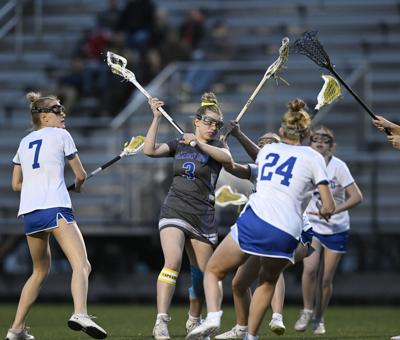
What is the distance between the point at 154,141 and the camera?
34.6ft

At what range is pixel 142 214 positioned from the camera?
18094 millimetres

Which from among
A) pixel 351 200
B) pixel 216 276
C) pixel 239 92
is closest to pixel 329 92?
pixel 351 200

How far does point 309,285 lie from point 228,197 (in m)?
1.47

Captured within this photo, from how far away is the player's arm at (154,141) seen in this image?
10.5 metres

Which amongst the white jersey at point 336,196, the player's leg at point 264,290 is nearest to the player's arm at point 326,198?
the player's leg at point 264,290

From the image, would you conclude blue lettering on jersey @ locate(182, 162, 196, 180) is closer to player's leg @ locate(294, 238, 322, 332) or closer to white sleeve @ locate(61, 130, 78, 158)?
white sleeve @ locate(61, 130, 78, 158)

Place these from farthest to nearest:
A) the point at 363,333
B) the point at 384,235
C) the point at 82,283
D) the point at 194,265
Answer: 1. the point at 384,235
2. the point at 363,333
3. the point at 194,265
4. the point at 82,283

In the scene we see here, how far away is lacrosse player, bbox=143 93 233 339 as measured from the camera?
1053 cm

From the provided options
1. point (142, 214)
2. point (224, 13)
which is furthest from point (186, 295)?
point (224, 13)

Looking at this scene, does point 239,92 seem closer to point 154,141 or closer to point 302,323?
point 302,323

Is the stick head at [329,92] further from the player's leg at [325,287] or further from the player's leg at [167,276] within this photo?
the player's leg at [325,287]

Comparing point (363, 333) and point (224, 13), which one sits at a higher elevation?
point (224, 13)

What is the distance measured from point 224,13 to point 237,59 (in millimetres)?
1928

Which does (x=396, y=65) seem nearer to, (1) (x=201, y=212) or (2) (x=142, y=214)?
(2) (x=142, y=214)
